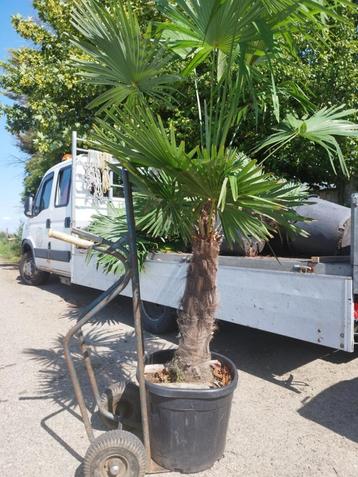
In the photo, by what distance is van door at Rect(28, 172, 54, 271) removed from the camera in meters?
7.73

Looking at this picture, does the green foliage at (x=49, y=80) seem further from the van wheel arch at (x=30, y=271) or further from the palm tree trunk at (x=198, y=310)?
the palm tree trunk at (x=198, y=310)

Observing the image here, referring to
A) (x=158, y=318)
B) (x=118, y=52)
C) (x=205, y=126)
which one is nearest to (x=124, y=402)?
(x=205, y=126)

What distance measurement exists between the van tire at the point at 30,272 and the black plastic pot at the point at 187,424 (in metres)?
7.00

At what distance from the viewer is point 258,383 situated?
3873 mm

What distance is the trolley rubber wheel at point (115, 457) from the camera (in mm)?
2287

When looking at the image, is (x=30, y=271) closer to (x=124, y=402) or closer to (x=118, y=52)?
(x=124, y=402)

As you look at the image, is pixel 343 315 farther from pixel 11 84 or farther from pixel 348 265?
pixel 11 84

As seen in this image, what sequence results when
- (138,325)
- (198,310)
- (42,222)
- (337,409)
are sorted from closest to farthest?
(138,325), (198,310), (337,409), (42,222)

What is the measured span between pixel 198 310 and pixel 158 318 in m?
2.72

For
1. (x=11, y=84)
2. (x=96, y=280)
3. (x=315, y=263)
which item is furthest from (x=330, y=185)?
(x=11, y=84)

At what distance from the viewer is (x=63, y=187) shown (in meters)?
7.17

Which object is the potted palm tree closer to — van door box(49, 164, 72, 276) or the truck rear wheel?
the truck rear wheel

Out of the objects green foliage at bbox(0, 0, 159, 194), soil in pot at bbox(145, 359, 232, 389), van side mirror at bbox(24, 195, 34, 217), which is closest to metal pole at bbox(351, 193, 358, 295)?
soil in pot at bbox(145, 359, 232, 389)

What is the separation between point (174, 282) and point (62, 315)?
9.08ft
